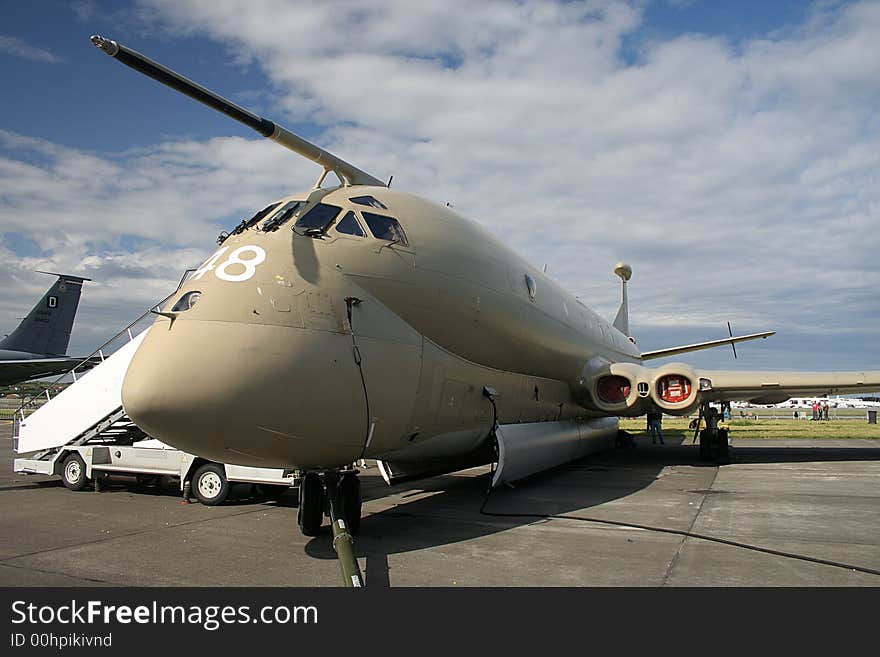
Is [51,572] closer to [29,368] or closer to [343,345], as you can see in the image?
[343,345]

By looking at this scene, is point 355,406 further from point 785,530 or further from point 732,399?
point 732,399

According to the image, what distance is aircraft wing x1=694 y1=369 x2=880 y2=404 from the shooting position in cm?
1449

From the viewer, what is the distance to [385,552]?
653 cm

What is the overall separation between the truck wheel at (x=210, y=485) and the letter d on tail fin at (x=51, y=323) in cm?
2745

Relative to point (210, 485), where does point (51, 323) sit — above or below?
above

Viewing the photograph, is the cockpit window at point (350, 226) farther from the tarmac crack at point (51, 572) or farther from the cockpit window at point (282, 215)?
the tarmac crack at point (51, 572)

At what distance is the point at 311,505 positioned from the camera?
24.0 ft

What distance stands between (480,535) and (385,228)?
368 centimetres

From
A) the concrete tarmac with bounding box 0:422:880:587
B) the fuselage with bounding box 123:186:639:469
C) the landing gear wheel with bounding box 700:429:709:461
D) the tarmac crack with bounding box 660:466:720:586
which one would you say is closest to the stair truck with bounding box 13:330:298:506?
the concrete tarmac with bounding box 0:422:880:587

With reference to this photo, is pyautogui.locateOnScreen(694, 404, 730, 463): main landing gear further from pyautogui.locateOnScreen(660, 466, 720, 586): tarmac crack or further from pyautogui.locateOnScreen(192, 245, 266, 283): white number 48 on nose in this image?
pyautogui.locateOnScreen(192, 245, 266, 283): white number 48 on nose

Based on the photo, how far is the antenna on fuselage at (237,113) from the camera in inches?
223

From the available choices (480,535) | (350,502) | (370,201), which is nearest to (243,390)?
(350,502)
